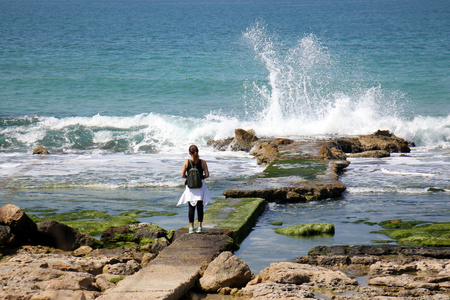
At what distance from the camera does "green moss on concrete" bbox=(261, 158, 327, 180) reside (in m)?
13.3

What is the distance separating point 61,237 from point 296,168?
6572 mm

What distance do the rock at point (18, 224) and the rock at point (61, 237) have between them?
0.16 meters

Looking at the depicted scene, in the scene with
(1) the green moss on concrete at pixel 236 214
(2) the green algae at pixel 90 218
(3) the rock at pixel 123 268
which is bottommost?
(3) the rock at pixel 123 268

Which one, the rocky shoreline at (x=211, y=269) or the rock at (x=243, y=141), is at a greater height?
the rock at (x=243, y=141)

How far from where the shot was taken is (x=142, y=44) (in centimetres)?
4988

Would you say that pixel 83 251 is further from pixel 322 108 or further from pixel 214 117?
pixel 214 117

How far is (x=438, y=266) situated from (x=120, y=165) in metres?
11.2

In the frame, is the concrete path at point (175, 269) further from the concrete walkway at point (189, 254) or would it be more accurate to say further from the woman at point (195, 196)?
the woman at point (195, 196)

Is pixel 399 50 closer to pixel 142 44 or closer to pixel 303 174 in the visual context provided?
pixel 142 44

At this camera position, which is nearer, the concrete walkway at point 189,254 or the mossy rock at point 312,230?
the concrete walkway at point 189,254

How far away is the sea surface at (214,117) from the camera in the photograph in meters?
11.7

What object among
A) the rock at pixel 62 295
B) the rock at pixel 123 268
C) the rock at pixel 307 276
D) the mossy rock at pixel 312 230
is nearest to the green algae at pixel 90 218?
the rock at pixel 123 268

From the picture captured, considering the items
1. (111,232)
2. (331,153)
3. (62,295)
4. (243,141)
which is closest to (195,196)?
(111,232)

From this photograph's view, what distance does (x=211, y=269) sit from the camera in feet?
23.5
